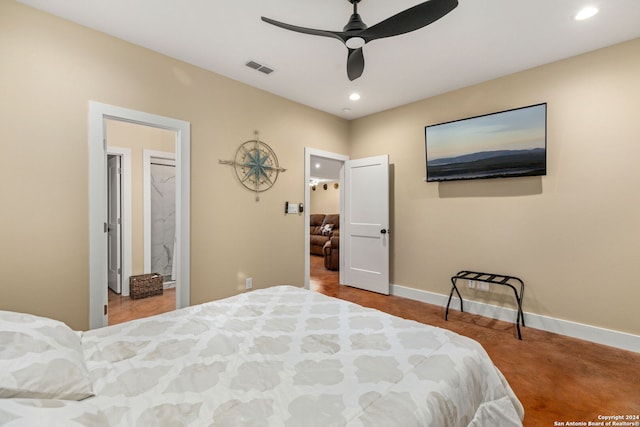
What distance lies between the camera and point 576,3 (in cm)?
206

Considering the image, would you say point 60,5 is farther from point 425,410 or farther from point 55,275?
point 425,410

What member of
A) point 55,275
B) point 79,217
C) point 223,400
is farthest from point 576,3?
point 55,275

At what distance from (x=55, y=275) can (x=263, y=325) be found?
1.84 m

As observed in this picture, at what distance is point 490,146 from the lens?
327 cm

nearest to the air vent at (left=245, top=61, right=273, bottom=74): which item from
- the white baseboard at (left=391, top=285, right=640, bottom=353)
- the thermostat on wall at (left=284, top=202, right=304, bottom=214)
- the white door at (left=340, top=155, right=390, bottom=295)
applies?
the thermostat on wall at (left=284, top=202, right=304, bottom=214)

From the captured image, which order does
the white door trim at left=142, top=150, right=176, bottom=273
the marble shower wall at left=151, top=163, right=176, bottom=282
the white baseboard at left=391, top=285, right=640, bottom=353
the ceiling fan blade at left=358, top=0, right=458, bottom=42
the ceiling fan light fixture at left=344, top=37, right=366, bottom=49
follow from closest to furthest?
1. the ceiling fan blade at left=358, top=0, right=458, bottom=42
2. the ceiling fan light fixture at left=344, top=37, right=366, bottom=49
3. the white baseboard at left=391, top=285, right=640, bottom=353
4. the white door trim at left=142, top=150, right=176, bottom=273
5. the marble shower wall at left=151, top=163, right=176, bottom=282

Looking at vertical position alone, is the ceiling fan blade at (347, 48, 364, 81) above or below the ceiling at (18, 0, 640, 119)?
below

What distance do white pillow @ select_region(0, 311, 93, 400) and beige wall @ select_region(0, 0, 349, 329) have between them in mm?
1259

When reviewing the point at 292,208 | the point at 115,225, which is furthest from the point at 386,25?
the point at 115,225

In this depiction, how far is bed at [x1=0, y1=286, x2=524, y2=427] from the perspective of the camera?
2.98 ft

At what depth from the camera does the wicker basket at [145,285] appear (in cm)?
383

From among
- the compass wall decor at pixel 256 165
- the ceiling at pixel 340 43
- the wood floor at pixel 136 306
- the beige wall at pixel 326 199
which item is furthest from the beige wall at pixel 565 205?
the beige wall at pixel 326 199

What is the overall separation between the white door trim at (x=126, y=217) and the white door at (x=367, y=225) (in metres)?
3.11

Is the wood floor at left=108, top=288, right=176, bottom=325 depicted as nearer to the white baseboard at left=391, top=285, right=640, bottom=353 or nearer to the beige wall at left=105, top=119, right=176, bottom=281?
the beige wall at left=105, top=119, right=176, bottom=281
